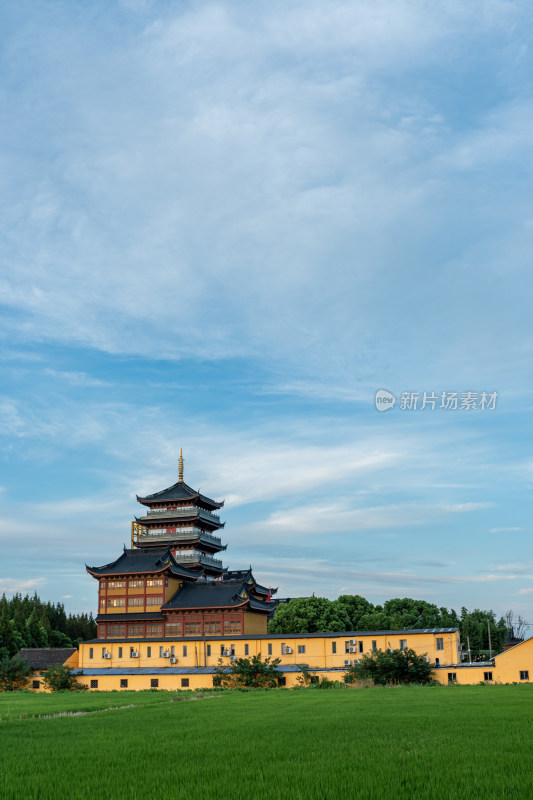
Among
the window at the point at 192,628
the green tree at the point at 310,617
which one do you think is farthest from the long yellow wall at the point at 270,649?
the green tree at the point at 310,617

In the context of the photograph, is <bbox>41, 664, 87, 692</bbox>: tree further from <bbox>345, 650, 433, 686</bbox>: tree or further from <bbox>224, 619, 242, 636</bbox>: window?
<bbox>345, 650, 433, 686</bbox>: tree

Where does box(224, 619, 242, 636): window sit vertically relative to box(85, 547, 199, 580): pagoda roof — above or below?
below

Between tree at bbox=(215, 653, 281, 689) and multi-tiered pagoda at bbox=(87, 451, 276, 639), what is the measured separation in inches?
380

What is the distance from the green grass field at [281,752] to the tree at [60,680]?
2285cm

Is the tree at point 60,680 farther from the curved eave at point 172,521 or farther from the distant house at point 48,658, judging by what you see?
the curved eave at point 172,521

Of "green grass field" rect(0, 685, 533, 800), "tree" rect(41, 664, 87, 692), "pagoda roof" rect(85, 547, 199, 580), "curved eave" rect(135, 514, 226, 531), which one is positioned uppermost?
"curved eave" rect(135, 514, 226, 531)

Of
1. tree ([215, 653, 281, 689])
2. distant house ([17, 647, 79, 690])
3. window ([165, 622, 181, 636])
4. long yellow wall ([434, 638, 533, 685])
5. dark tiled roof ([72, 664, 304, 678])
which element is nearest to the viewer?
long yellow wall ([434, 638, 533, 685])

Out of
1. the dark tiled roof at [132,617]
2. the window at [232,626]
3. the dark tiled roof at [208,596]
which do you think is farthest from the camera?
the dark tiled roof at [132,617]

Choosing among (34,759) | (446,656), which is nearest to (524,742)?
(34,759)

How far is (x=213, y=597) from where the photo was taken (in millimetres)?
58188

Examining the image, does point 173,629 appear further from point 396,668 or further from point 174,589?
point 396,668

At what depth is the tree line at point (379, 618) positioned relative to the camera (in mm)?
63750

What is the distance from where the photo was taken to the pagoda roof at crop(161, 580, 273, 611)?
56.4 meters

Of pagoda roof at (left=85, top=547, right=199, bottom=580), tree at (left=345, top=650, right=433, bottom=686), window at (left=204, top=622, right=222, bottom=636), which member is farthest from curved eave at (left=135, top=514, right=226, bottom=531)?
tree at (left=345, top=650, right=433, bottom=686)
